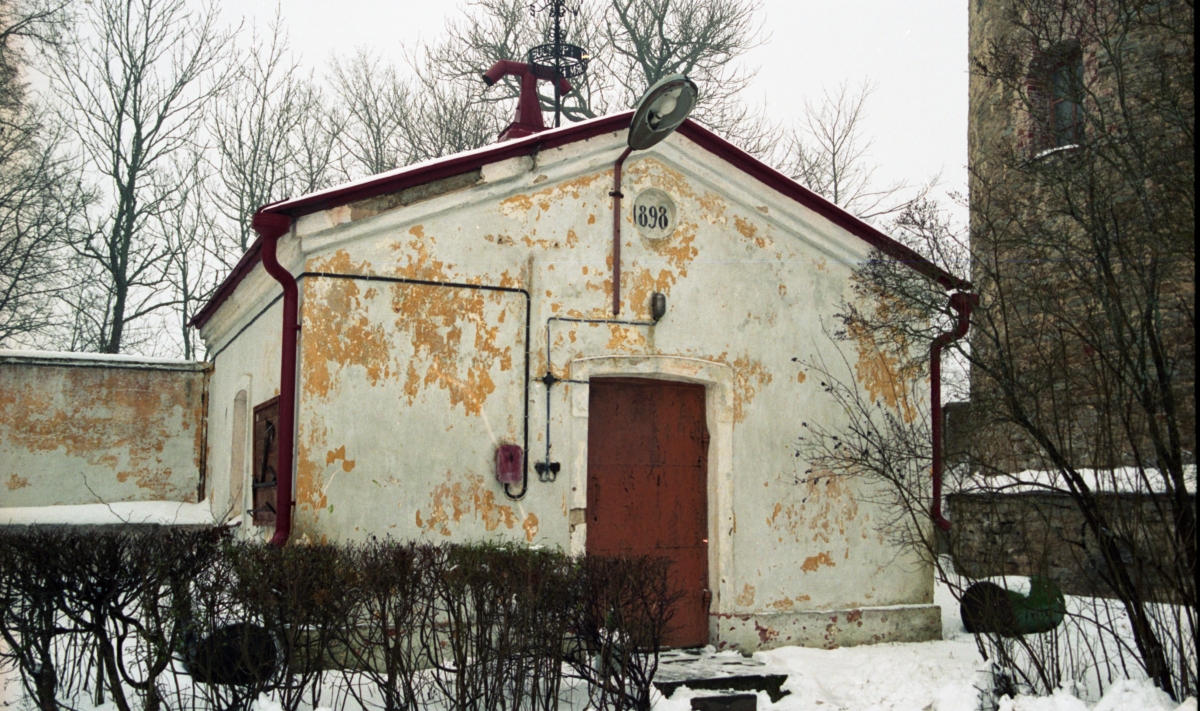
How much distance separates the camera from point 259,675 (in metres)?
5.59

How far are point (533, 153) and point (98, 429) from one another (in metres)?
6.22

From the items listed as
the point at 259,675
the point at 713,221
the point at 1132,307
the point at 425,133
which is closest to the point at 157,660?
the point at 259,675

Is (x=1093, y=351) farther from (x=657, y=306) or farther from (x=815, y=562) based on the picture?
(x=657, y=306)

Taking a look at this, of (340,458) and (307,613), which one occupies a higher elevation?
(340,458)

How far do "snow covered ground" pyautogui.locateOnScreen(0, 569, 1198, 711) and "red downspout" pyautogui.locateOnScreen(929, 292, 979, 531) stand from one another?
111cm

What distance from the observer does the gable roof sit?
727 cm

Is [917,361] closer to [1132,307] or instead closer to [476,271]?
[1132,307]

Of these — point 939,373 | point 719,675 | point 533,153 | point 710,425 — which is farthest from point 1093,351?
point 533,153

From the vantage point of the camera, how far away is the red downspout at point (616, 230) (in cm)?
829

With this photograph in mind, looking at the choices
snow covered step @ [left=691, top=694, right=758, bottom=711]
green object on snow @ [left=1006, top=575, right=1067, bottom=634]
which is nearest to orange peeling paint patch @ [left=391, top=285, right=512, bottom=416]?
snow covered step @ [left=691, top=694, right=758, bottom=711]

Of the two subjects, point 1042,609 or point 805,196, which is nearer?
point 1042,609

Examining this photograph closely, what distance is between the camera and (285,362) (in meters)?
7.32

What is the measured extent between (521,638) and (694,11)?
727 inches

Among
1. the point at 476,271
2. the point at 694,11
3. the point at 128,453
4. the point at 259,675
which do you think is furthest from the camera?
the point at 694,11
